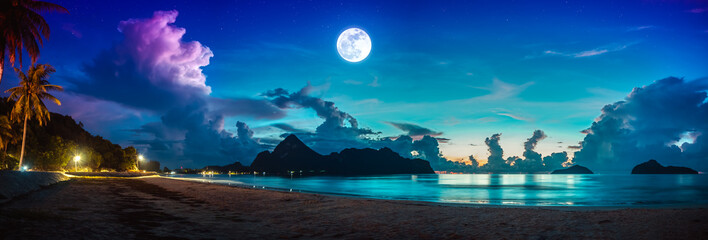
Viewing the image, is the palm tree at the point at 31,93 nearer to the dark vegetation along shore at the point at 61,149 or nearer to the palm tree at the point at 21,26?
the dark vegetation along shore at the point at 61,149

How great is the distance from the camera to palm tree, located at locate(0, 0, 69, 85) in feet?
85.7

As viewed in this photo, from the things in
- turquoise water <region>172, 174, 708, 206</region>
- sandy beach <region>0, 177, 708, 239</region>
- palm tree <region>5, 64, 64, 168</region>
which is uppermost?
palm tree <region>5, 64, 64, 168</region>

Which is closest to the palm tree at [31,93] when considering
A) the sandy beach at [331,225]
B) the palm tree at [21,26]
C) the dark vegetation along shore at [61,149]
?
the dark vegetation along shore at [61,149]

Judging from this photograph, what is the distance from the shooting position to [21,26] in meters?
27.3

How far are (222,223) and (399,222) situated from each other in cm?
686

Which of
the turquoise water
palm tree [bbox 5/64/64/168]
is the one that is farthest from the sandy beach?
palm tree [bbox 5/64/64/168]

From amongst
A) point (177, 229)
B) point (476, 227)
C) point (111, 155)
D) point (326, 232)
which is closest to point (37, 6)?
point (177, 229)

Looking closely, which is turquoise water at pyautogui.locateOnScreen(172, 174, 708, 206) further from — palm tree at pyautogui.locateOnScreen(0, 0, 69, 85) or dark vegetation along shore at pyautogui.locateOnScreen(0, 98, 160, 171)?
dark vegetation along shore at pyautogui.locateOnScreen(0, 98, 160, 171)

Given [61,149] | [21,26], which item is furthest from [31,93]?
[61,149]

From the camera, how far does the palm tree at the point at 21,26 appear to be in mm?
26125

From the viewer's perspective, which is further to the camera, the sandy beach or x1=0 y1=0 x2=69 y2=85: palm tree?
x1=0 y1=0 x2=69 y2=85: palm tree

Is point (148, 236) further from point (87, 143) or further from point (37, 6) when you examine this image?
point (87, 143)

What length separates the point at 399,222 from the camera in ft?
50.4

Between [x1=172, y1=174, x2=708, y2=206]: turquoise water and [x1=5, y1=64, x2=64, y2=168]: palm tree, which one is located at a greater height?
[x1=5, y1=64, x2=64, y2=168]: palm tree
